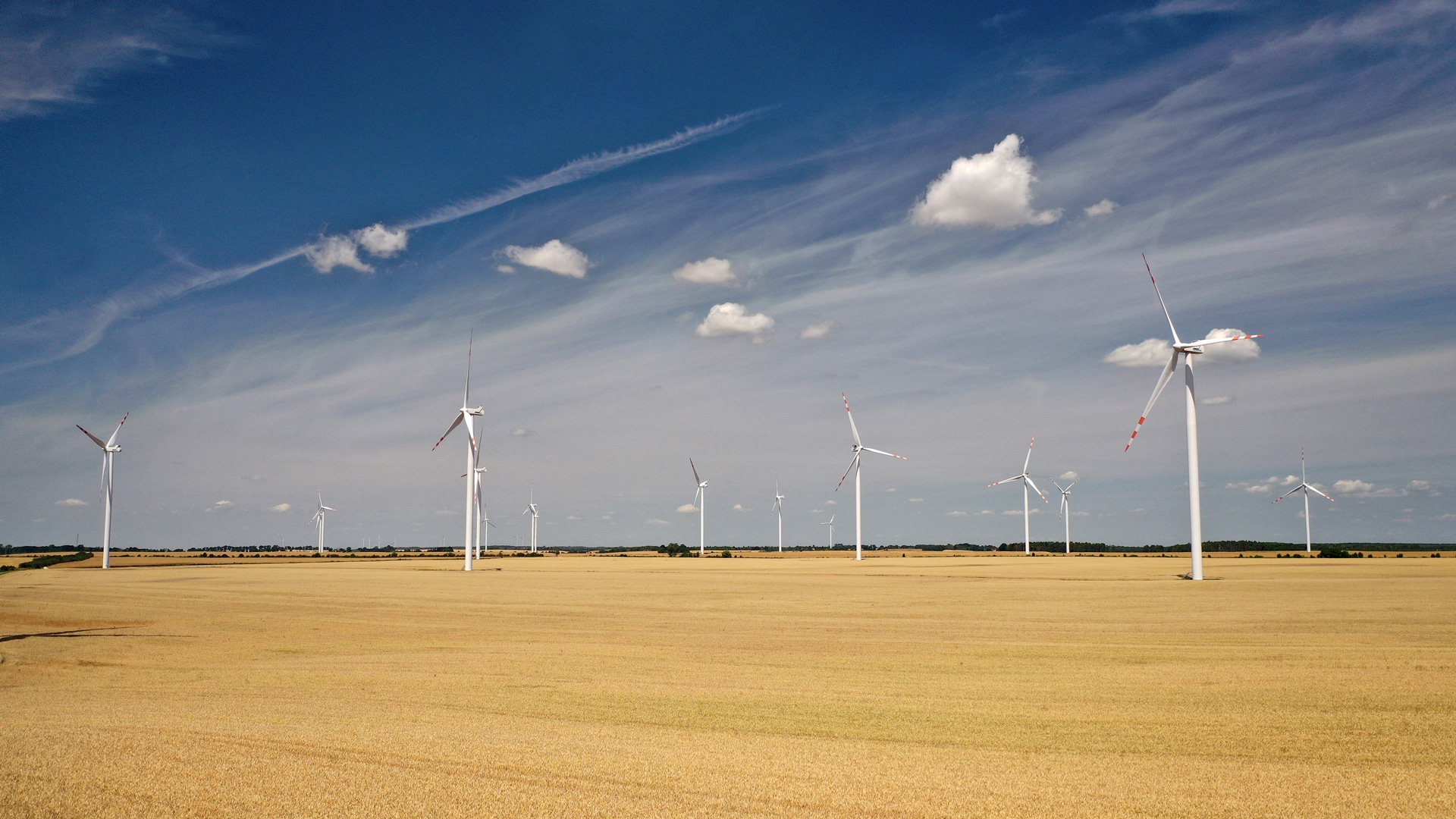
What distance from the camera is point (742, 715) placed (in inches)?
526

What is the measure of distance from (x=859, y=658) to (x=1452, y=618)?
71.0 ft

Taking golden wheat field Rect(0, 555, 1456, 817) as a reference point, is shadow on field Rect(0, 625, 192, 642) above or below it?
below

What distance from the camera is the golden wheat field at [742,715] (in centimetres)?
882

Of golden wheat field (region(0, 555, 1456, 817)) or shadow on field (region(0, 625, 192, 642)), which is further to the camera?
shadow on field (region(0, 625, 192, 642))

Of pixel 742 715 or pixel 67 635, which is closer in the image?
pixel 742 715

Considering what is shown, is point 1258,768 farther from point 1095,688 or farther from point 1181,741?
point 1095,688

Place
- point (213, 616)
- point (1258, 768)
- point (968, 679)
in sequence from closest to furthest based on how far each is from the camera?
point (1258, 768) → point (968, 679) → point (213, 616)

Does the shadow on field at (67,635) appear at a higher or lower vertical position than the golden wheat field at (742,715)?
lower

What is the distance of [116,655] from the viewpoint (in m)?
21.9

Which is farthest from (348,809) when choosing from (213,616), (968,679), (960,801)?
(213,616)

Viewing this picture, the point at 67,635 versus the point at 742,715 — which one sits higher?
the point at 742,715

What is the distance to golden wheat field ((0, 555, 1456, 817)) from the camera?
347 inches

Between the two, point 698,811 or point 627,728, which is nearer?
point 698,811

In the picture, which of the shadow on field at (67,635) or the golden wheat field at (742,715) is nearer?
the golden wheat field at (742,715)
